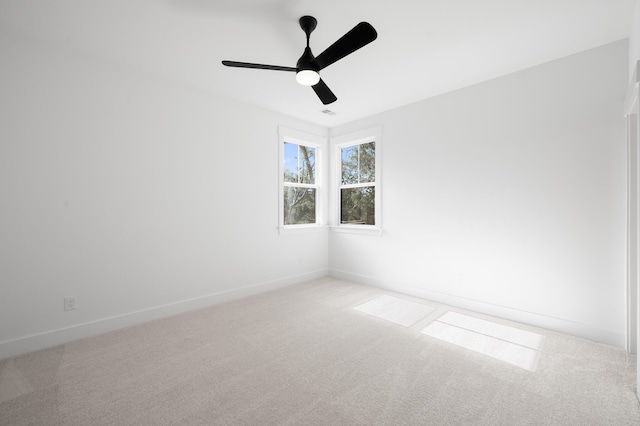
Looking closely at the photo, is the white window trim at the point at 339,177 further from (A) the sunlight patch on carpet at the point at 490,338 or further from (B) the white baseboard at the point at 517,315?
Answer: (A) the sunlight patch on carpet at the point at 490,338

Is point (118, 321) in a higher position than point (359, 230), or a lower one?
lower

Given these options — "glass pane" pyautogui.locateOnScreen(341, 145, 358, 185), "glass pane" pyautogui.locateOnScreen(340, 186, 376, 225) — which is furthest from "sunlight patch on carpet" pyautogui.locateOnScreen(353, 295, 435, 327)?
"glass pane" pyautogui.locateOnScreen(341, 145, 358, 185)

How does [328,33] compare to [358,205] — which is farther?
[358,205]

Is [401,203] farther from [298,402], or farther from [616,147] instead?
[298,402]

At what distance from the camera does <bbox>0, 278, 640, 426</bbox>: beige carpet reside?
1.68m

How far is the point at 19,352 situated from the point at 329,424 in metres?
2.60

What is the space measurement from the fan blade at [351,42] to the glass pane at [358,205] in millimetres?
2556

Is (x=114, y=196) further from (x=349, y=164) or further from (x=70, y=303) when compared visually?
(x=349, y=164)

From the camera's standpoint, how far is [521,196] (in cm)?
299

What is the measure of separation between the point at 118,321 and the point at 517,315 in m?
4.01

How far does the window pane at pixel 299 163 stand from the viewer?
454 cm

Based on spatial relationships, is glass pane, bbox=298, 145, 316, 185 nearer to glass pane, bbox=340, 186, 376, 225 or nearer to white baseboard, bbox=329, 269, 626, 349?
glass pane, bbox=340, 186, 376, 225

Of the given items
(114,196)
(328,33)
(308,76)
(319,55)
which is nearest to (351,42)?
(319,55)

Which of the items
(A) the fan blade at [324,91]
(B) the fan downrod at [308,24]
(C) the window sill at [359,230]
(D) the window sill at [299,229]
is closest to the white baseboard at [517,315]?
(C) the window sill at [359,230]
